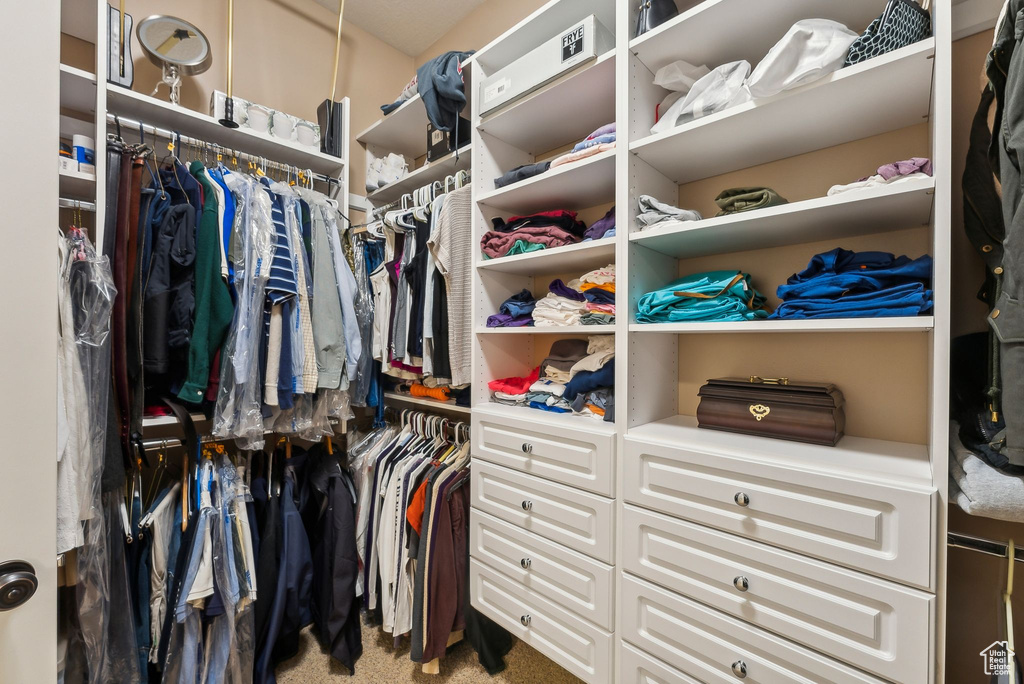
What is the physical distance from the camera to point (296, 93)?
224 centimetres

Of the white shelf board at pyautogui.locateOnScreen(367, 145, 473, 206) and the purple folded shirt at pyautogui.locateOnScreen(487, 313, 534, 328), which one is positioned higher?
the white shelf board at pyautogui.locateOnScreen(367, 145, 473, 206)

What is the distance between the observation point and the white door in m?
0.61

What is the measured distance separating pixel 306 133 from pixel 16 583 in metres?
1.96

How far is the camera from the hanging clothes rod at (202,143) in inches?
59.9

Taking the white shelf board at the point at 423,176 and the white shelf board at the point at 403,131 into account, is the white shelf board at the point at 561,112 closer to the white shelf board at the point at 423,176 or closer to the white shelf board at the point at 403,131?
the white shelf board at the point at 423,176

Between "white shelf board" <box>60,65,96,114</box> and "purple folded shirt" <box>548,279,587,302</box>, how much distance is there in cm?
172

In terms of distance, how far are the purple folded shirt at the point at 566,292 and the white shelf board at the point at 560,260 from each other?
0.28ft

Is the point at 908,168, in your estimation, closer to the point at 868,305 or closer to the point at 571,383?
the point at 868,305

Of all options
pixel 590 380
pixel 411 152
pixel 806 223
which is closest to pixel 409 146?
pixel 411 152

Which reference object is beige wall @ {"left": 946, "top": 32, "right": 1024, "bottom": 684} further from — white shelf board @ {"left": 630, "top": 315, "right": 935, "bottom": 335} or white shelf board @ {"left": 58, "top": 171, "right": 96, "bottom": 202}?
white shelf board @ {"left": 58, "top": 171, "right": 96, "bottom": 202}

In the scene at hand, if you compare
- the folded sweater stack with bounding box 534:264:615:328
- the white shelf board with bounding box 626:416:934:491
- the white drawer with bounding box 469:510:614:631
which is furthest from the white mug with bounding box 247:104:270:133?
the white shelf board with bounding box 626:416:934:491

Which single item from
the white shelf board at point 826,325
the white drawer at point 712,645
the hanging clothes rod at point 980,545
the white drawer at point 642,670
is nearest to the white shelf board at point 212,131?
the white shelf board at point 826,325

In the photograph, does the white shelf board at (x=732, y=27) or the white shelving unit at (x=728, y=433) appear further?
the white shelf board at (x=732, y=27)

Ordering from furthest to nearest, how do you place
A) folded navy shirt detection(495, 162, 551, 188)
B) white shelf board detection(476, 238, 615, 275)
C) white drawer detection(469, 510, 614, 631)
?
folded navy shirt detection(495, 162, 551, 188)
white shelf board detection(476, 238, 615, 275)
white drawer detection(469, 510, 614, 631)
